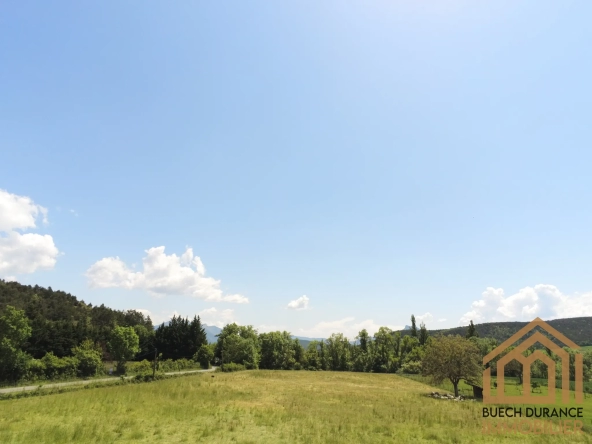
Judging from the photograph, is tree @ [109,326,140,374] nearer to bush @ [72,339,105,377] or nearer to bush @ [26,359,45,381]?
bush @ [72,339,105,377]

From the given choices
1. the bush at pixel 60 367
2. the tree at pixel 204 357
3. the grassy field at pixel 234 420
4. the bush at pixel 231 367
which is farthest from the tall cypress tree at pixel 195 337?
the grassy field at pixel 234 420

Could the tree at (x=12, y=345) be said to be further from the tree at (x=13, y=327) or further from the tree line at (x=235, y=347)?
the tree line at (x=235, y=347)

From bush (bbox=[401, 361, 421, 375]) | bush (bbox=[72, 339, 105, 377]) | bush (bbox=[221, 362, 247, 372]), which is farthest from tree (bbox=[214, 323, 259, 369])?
bush (bbox=[401, 361, 421, 375])

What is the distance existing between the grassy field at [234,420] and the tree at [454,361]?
4193 millimetres

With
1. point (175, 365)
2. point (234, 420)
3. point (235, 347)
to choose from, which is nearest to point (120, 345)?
point (175, 365)

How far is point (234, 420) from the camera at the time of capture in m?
22.7

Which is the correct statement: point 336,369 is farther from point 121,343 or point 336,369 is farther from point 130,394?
point 130,394

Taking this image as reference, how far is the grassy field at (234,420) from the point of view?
18281 mm

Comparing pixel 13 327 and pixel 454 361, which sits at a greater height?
pixel 13 327

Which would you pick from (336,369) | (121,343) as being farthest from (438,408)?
(336,369)

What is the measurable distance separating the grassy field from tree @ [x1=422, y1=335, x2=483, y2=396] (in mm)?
4193

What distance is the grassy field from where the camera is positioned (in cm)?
1828

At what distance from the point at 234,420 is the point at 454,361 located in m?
26.0

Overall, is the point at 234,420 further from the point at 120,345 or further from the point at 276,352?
the point at 276,352
